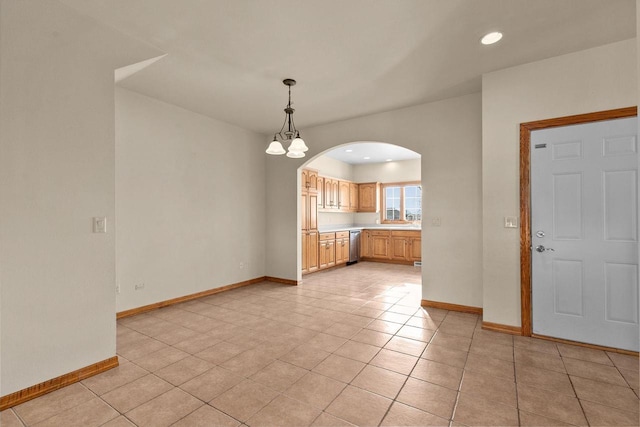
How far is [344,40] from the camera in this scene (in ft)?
9.12

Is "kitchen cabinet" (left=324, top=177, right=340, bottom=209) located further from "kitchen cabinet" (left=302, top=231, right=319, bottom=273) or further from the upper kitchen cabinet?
"kitchen cabinet" (left=302, top=231, right=319, bottom=273)

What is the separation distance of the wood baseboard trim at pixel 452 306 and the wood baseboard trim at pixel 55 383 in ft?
12.1

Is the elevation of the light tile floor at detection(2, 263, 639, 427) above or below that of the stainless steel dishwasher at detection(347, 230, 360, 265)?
below

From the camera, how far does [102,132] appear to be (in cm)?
260

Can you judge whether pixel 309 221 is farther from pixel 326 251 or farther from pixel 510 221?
pixel 510 221

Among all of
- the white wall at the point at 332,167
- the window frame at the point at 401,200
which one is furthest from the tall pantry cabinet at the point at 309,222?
the window frame at the point at 401,200

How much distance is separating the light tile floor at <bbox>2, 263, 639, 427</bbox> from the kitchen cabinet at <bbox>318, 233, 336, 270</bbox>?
2935 millimetres

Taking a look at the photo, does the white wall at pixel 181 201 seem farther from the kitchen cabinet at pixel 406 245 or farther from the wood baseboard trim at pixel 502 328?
the wood baseboard trim at pixel 502 328

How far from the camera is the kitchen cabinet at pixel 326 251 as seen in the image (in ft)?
22.5

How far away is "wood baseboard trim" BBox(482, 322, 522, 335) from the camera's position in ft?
10.7

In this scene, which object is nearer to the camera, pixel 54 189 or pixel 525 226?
pixel 54 189

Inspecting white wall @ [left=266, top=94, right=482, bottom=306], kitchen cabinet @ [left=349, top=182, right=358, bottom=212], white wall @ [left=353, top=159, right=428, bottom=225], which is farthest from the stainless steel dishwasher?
white wall @ [left=266, top=94, right=482, bottom=306]

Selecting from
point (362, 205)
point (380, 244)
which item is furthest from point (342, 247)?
point (362, 205)

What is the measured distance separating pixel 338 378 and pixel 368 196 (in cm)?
717
